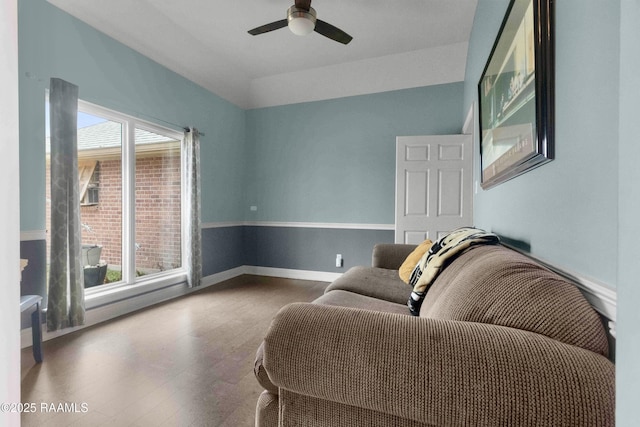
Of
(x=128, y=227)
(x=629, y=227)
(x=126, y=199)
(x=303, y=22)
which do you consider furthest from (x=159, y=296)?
(x=629, y=227)

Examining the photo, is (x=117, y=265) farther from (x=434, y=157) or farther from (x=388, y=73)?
(x=388, y=73)

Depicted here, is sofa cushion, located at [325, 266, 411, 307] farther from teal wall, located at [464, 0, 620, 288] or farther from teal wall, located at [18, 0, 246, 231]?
teal wall, located at [18, 0, 246, 231]

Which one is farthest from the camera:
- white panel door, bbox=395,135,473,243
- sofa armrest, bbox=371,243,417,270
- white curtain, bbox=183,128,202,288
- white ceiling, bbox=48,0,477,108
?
white curtain, bbox=183,128,202,288

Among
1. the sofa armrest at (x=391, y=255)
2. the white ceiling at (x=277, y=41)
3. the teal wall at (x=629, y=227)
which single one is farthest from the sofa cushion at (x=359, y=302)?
the white ceiling at (x=277, y=41)

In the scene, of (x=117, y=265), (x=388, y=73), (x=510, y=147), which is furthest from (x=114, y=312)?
(x=388, y=73)

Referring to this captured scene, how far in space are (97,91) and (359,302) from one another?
9.61 feet

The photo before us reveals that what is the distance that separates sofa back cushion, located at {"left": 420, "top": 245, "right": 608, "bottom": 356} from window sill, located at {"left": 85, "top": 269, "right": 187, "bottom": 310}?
299 cm

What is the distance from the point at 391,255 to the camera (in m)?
2.66

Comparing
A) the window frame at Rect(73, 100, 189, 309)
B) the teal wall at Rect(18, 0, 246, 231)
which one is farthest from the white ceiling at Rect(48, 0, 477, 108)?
the window frame at Rect(73, 100, 189, 309)

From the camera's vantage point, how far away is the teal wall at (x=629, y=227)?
15.8 inches

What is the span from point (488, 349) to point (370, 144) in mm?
3692

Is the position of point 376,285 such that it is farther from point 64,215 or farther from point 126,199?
point 126,199

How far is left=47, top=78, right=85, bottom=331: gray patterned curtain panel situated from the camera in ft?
7.57

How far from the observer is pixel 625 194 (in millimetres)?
426
